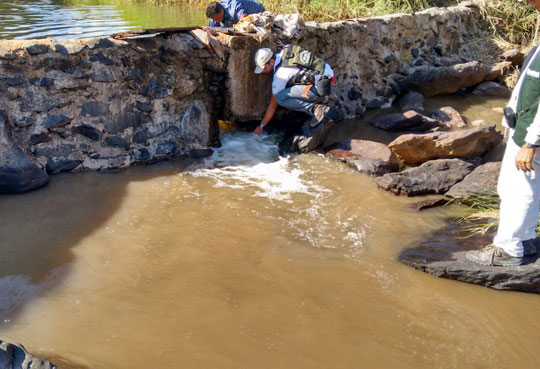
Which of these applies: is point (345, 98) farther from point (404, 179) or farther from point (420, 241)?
point (420, 241)

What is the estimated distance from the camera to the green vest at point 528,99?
9.96ft

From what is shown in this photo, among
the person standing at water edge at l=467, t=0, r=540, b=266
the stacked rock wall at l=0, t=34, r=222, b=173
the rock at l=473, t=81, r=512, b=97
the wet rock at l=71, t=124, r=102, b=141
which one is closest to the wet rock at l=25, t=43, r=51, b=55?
the stacked rock wall at l=0, t=34, r=222, b=173

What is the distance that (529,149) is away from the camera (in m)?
3.04

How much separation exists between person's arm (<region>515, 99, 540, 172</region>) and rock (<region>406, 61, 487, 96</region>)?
490 cm

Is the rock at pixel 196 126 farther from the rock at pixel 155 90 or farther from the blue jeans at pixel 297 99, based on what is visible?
the blue jeans at pixel 297 99

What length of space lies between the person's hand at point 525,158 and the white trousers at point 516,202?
62 millimetres

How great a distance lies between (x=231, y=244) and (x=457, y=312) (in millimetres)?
1662

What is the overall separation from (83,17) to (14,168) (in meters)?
6.41

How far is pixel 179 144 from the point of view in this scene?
18.0ft

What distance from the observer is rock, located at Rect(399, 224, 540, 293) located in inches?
130

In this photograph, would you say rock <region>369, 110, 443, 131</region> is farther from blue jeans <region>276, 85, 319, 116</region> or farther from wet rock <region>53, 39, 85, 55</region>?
wet rock <region>53, 39, 85, 55</region>

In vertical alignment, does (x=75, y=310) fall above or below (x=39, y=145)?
below

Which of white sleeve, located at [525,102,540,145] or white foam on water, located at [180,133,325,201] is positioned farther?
white foam on water, located at [180,133,325,201]

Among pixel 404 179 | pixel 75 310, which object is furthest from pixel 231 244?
pixel 404 179
